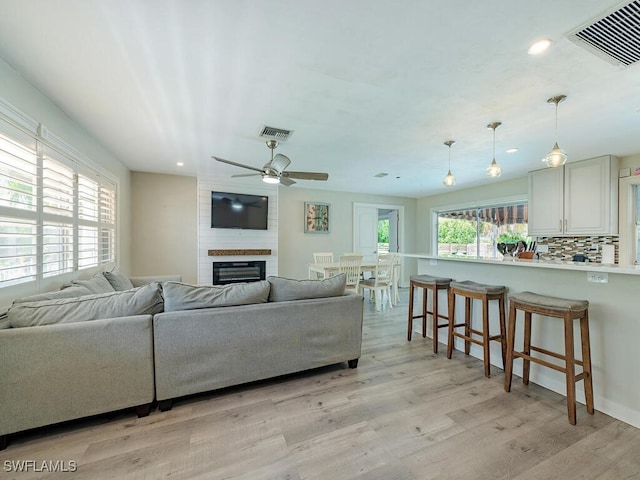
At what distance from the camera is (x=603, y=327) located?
199 cm

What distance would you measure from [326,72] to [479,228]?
5327 millimetres

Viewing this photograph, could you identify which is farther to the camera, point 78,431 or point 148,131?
point 148,131

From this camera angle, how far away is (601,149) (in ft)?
11.4

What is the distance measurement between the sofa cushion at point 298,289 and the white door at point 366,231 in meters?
4.23

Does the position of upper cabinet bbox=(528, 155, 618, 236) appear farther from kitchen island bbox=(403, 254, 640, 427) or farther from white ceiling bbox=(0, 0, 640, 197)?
kitchen island bbox=(403, 254, 640, 427)

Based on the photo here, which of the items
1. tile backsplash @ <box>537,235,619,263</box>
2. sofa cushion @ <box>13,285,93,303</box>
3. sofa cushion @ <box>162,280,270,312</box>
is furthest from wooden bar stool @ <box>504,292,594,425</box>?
sofa cushion @ <box>13,285,93,303</box>

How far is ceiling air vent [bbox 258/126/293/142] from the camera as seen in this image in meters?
2.96

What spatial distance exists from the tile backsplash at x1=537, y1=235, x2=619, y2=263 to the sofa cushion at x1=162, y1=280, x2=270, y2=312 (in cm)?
481

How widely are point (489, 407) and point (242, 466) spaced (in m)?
1.76

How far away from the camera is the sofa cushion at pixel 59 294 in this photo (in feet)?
6.03

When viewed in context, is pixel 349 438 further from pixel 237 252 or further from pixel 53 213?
pixel 237 252

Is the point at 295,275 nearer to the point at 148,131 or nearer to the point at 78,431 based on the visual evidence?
the point at 148,131

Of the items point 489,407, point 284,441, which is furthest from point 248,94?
point 489,407

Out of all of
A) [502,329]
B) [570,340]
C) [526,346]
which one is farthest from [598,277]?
[502,329]
